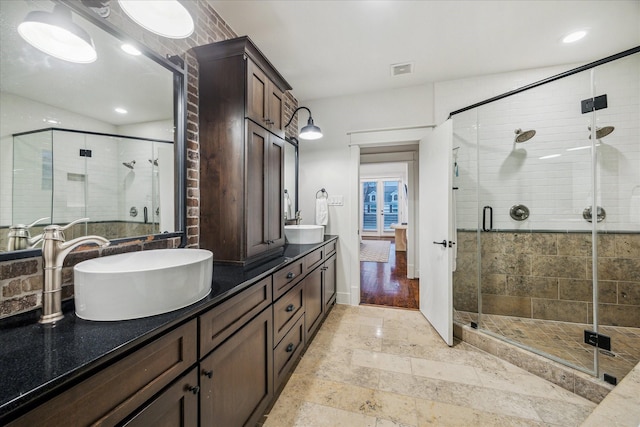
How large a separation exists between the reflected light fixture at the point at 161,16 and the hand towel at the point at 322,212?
87.1 inches

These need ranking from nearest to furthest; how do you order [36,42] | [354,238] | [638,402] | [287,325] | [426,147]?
[36,42]
[638,402]
[287,325]
[426,147]
[354,238]

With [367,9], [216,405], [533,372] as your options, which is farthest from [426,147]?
[216,405]

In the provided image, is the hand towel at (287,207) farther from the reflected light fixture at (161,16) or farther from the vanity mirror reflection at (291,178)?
the reflected light fixture at (161,16)

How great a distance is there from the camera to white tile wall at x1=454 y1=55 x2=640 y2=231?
6.88ft

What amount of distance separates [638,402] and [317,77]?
3279 millimetres

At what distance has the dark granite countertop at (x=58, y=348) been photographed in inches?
18.7

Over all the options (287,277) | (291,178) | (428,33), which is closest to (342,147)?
(291,178)

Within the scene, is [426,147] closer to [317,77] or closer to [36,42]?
[317,77]

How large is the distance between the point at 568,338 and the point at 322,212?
8.47ft

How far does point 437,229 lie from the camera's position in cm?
242

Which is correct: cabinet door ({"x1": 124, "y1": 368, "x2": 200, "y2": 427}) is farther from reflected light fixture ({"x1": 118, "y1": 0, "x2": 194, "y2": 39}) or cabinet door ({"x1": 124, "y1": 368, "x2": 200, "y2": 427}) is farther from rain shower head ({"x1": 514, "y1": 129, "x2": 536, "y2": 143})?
rain shower head ({"x1": 514, "y1": 129, "x2": 536, "y2": 143})

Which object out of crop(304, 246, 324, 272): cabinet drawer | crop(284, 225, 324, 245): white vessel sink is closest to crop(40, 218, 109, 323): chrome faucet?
crop(304, 246, 324, 272): cabinet drawer

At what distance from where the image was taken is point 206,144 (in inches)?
65.2

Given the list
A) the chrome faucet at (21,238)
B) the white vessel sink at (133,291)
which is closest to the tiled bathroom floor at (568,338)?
the white vessel sink at (133,291)
